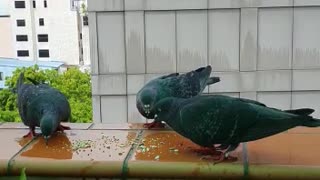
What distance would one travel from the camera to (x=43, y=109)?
271 cm

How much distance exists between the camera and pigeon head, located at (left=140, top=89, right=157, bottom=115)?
304 cm

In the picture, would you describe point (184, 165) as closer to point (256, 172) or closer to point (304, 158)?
point (256, 172)

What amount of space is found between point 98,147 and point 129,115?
432 centimetres

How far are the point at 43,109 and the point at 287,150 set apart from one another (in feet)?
4.42

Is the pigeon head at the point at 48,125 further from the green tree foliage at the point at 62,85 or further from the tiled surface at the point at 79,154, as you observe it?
the green tree foliage at the point at 62,85

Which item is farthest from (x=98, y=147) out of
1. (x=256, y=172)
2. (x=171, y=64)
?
(x=171, y=64)

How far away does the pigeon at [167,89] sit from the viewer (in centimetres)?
304

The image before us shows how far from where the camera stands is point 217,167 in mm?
2119

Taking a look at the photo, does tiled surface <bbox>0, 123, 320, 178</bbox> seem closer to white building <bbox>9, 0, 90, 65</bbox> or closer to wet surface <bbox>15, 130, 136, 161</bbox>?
wet surface <bbox>15, 130, 136, 161</bbox>

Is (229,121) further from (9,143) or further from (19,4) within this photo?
(19,4)

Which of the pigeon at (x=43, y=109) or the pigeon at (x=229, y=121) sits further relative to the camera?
the pigeon at (x=43, y=109)

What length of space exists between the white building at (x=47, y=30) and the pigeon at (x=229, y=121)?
138 ft

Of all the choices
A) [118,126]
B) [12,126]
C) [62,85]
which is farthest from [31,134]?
[62,85]

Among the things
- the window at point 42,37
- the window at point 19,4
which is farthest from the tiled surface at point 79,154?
the window at point 42,37
